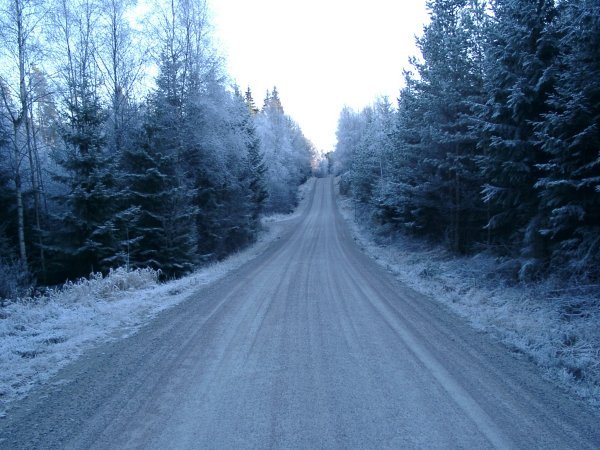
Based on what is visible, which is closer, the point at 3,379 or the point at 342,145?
the point at 3,379

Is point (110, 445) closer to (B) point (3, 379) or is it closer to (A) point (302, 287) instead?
(B) point (3, 379)

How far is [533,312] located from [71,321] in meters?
9.77

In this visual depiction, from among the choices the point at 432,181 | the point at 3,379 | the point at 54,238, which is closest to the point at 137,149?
the point at 54,238

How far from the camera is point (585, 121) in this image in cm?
857

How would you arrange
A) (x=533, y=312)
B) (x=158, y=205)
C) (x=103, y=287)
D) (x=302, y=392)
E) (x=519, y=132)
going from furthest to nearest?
1. (x=158, y=205)
2. (x=103, y=287)
3. (x=519, y=132)
4. (x=533, y=312)
5. (x=302, y=392)

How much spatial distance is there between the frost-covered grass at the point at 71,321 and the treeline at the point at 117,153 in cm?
366

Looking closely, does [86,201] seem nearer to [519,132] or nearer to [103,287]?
[103,287]

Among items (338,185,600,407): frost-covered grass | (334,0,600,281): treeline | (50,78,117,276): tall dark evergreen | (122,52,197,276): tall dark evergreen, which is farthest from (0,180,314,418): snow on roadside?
(334,0,600,281): treeline

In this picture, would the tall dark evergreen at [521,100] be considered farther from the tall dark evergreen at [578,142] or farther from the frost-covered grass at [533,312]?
the frost-covered grass at [533,312]

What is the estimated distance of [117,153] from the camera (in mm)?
18031

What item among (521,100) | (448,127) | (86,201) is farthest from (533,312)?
(86,201)

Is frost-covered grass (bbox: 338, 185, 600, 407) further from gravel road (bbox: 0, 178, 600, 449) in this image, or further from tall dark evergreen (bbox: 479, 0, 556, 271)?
tall dark evergreen (bbox: 479, 0, 556, 271)

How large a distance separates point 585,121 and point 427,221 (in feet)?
42.1

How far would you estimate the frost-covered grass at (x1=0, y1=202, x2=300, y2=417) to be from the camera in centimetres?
585
